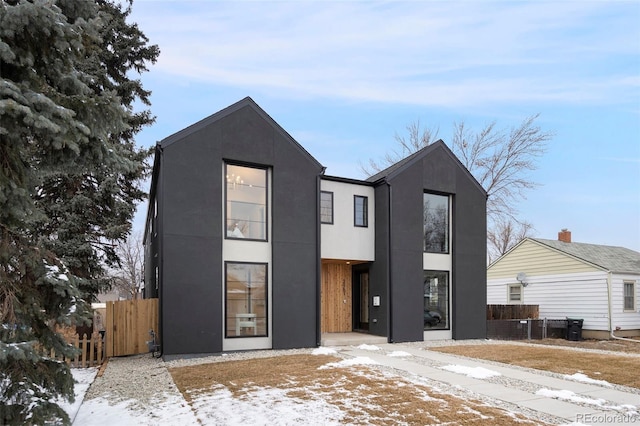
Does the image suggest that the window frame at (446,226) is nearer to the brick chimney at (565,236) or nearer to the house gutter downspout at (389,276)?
the house gutter downspout at (389,276)

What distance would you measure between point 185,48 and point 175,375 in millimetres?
11416

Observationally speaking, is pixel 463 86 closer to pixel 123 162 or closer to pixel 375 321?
pixel 375 321

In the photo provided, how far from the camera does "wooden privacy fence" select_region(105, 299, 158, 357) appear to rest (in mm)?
11000

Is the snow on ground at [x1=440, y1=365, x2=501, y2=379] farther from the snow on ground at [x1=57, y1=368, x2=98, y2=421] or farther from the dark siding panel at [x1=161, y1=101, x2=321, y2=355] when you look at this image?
the snow on ground at [x1=57, y1=368, x2=98, y2=421]

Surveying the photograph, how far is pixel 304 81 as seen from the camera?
19359 millimetres

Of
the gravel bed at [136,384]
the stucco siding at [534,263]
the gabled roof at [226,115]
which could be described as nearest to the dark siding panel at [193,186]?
the gabled roof at [226,115]

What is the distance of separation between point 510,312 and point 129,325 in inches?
536

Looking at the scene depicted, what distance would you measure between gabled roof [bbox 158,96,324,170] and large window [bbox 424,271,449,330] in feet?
17.2

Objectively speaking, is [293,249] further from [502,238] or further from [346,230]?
[502,238]


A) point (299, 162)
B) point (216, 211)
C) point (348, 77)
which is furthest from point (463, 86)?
point (216, 211)

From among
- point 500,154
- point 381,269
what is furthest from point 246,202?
point 500,154

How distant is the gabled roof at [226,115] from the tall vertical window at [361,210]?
6.47 feet

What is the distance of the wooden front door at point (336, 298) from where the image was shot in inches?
560

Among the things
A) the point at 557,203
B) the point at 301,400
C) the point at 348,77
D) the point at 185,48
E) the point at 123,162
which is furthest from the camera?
the point at 557,203
